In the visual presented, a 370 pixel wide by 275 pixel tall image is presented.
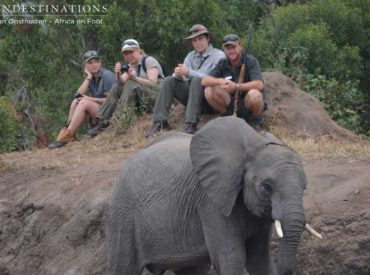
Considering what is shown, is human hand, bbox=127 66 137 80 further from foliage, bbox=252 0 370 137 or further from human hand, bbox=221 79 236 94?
foliage, bbox=252 0 370 137

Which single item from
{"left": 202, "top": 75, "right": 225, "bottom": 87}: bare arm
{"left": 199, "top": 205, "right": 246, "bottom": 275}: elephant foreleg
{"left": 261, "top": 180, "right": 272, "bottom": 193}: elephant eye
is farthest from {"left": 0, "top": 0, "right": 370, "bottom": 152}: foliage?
{"left": 261, "top": 180, "right": 272, "bottom": 193}: elephant eye

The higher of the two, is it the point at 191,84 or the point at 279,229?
the point at 279,229

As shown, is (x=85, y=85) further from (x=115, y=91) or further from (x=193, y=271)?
(x=193, y=271)

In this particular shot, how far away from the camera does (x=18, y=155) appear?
544 inches

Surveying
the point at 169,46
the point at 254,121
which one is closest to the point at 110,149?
the point at 254,121

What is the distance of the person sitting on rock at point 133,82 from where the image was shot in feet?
43.2

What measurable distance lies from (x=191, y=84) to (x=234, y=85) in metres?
0.76

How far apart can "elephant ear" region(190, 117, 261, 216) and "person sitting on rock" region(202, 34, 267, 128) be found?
3.99 m

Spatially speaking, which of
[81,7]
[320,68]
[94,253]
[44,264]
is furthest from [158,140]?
[81,7]

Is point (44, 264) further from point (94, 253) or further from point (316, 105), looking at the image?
point (316, 105)

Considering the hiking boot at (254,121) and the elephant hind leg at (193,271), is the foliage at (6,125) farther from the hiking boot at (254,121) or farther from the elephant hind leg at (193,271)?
the elephant hind leg at (193,271)

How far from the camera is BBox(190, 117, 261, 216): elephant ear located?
7133 millimetres

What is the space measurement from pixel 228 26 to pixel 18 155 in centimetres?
490

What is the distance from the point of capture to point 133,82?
43.6ft
